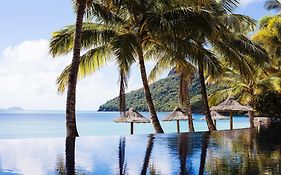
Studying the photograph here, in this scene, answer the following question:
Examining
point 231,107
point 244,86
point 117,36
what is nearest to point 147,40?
point 117,36

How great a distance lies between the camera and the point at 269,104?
2027cm

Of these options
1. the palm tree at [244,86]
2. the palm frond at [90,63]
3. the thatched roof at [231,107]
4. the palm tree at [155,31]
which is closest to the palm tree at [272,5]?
the palm tree at [244,86]

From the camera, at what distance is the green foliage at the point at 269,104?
792 inches

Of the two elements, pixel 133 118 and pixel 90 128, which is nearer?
pixel 133 118

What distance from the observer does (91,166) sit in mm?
4855

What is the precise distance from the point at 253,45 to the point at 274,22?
6.41 m

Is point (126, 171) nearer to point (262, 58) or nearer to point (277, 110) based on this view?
point (262, 58)

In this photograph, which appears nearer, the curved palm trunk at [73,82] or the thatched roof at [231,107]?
the curved palm trunk at [73,82]

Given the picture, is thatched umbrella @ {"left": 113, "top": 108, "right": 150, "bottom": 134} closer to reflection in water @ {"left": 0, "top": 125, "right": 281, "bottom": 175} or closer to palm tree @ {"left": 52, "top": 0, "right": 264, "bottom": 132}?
palm tree @ {"left": 52, "top": 0, "right": 264, "bottom": 132}

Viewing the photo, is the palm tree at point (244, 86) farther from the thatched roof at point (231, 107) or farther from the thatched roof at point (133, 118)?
the thatched roof at point (133, 118)

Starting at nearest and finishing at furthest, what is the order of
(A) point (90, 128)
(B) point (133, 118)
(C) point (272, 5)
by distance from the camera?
(B) point (133, 118), (C) point (272, 5), (A) point (90, 128)

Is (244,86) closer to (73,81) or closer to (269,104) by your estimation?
(269,104)

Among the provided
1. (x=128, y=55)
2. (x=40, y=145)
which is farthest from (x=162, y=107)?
(x=40, y=145)

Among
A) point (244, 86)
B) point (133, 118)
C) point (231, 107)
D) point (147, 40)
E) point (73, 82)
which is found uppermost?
point (147, 40)
